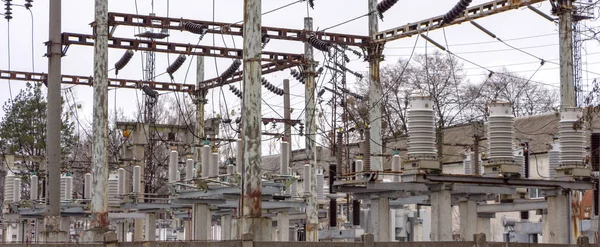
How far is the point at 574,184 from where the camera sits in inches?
919

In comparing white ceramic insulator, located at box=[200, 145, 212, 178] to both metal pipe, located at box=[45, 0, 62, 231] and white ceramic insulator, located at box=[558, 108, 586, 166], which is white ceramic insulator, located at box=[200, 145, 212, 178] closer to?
metal pipe, located at box=[45, 0, 62, 231]

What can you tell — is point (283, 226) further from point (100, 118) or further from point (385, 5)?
point (100, 118)

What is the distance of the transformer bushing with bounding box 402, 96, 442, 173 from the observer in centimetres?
2133

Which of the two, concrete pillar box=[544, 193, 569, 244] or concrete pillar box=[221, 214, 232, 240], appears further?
concrete pillar box=[221, 214, 232, 240]

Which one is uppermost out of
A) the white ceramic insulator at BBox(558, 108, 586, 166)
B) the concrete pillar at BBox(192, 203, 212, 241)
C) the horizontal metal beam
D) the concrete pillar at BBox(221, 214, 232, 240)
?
the white ceramic insulator at BBox(558, 108, 586, 166)

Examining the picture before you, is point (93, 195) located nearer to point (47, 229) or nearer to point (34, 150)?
point (47, 229)

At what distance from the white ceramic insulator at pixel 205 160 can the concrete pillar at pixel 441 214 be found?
293 inches

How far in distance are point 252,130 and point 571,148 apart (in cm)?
840

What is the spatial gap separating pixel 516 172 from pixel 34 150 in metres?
57.4

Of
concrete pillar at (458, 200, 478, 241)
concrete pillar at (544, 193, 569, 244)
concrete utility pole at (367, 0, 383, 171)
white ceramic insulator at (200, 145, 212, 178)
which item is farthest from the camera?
white ceramic insulator at (200, 145, 212, 178)

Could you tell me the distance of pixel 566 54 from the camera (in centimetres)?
2334

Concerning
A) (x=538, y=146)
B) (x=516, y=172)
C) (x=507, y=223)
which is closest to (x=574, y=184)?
(x=516, y=172)

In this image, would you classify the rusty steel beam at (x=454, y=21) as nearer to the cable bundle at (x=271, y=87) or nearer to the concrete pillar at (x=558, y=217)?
the concrete pillar at (x=558, y=217)

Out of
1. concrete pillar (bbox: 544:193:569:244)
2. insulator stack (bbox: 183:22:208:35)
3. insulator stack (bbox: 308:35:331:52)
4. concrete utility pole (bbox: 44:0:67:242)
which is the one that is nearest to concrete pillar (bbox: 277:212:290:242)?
insulator stack (bbox: 308:35:331:52)
